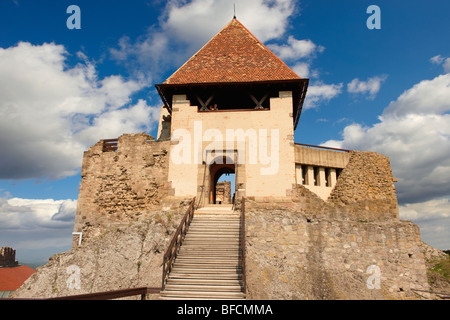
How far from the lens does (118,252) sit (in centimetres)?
1025

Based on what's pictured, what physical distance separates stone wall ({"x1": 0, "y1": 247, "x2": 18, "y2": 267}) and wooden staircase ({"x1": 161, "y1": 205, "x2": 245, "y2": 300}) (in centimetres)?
2065

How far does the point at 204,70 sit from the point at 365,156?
9.92 meters

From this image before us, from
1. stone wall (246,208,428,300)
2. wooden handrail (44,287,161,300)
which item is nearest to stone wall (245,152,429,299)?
stone wall (246,208,428,300)

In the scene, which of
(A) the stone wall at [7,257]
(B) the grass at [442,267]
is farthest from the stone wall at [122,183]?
(B) the grass at [442,267]

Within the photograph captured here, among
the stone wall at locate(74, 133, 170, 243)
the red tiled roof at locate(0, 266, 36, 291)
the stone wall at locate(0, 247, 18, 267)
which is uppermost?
the stone wall at locate(74, 133, 170, 243)

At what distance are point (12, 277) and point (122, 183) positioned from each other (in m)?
14.1

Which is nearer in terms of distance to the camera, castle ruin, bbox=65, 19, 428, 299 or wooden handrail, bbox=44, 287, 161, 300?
wooden handrail, bbox=44, 287, 161, 300

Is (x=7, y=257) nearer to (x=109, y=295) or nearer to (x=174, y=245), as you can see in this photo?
(x=174, y=245)

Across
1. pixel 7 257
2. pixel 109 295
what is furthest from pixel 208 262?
pixel 7 257

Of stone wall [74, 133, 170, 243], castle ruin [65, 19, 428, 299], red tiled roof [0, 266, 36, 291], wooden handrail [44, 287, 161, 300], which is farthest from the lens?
red tiled roof [0, 266, 36, 291]

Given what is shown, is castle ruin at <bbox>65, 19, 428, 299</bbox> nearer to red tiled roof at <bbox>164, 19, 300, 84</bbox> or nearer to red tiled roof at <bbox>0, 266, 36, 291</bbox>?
red tiled roof at <bbox>164, 19, 300, 84</bbox>

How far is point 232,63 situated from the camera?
603 inches

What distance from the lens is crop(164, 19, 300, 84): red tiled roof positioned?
14.2 metres
